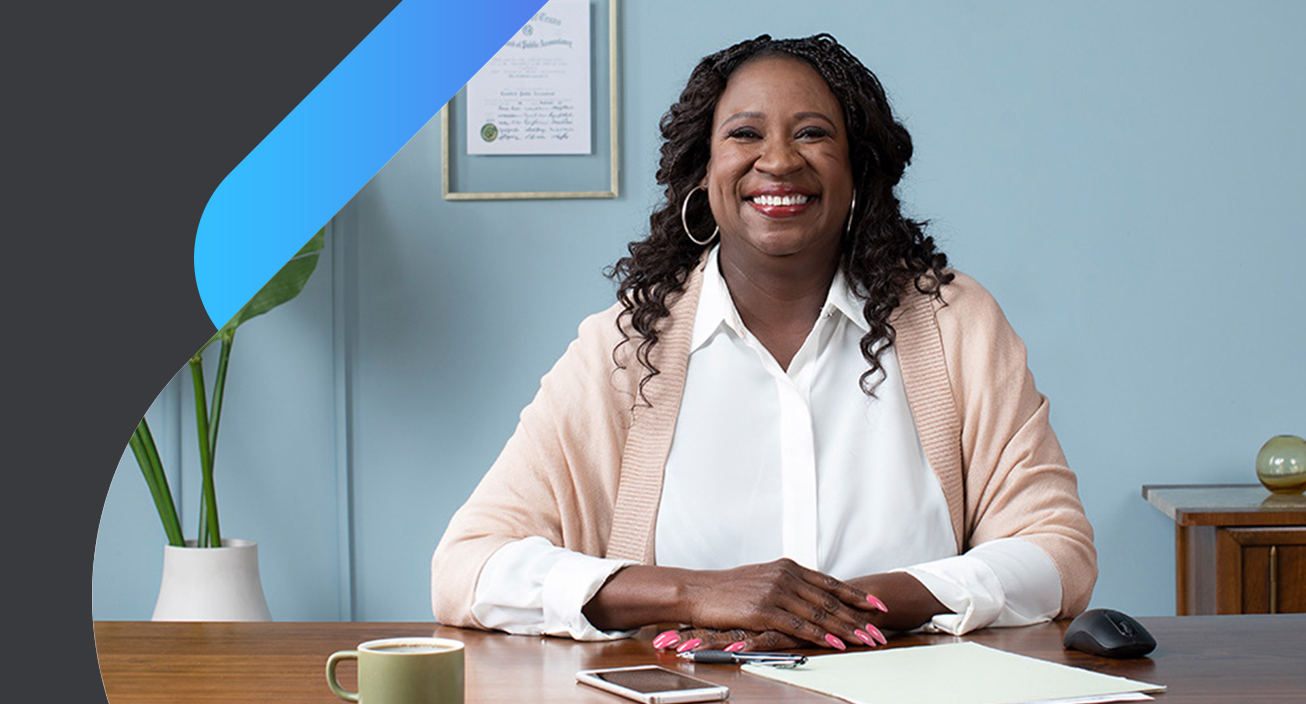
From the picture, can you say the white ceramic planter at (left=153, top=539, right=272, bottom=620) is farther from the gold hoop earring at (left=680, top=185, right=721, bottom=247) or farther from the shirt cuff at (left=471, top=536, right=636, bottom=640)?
the shirt cuff at (left=471, top=536, right=636, bottom=640)

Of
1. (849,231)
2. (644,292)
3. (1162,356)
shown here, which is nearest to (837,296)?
(849,231)

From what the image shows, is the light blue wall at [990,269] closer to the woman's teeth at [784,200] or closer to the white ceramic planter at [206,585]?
the white ceramic planter at [206,585]

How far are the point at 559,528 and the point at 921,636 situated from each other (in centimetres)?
51

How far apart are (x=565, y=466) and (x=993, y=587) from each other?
1.87ft

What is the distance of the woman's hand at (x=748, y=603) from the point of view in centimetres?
129

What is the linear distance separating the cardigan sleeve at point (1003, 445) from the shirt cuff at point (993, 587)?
0.07 metres

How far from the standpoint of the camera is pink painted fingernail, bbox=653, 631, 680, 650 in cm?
127

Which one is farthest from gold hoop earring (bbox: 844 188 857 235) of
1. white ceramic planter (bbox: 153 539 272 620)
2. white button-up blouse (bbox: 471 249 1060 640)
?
white ceramic planter (bbox: 153 539 272 620)

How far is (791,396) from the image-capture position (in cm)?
174

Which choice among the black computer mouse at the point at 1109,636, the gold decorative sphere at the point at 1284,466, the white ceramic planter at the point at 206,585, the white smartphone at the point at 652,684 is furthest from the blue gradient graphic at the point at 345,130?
the gold decorative sphere at the point at 1284,466

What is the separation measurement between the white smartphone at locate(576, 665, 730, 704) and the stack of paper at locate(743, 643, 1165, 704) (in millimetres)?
85

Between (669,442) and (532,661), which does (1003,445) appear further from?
(532,661)

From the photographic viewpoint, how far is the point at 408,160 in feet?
10.8

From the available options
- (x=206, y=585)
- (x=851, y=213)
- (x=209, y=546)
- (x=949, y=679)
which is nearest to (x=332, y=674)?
(x=949, y=679)
